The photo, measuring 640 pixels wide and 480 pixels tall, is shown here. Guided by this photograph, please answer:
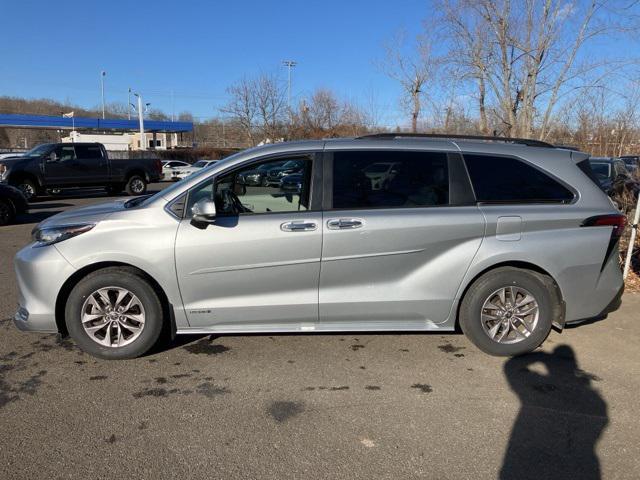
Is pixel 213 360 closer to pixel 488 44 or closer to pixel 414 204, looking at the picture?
pixel 414 204

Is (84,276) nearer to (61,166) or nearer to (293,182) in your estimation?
(293,182)

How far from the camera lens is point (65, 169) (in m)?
17.6

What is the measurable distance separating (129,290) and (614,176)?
11524 mm

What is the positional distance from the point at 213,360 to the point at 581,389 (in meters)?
2.84

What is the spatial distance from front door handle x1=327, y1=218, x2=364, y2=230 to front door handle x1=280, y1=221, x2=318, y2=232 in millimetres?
123

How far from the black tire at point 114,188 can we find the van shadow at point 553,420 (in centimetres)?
1810

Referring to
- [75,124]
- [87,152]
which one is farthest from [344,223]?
[75,124]

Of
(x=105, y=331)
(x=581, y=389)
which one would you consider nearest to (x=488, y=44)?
(x=581, y=389)

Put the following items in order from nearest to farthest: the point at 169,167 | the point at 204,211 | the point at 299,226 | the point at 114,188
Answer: the point at 204,211
the point at 299,226
the point at 114,188
the point at 169,167

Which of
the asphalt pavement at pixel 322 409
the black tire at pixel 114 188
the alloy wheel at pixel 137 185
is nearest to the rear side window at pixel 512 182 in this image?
the asphalt pavement at pixel 322 409

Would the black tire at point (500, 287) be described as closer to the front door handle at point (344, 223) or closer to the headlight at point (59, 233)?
the front door handle at point (344, 223)

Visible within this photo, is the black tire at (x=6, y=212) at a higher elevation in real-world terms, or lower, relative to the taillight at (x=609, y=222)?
lower

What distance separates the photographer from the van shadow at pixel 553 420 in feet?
9.24

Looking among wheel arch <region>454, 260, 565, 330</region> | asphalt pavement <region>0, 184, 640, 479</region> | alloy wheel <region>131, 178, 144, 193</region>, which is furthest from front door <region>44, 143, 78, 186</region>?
wheel arch <region>454, 260, 565, 330</region>
